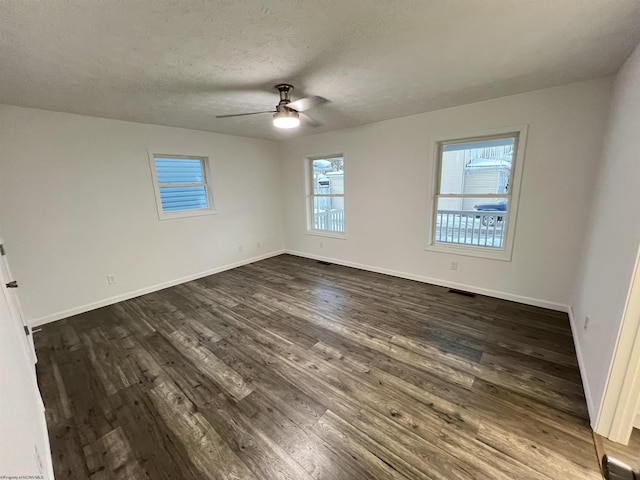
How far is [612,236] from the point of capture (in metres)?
1.74

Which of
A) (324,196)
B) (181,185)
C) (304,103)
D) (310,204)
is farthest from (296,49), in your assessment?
(310,204)

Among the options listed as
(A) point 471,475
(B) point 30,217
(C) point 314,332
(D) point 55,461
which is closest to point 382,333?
(C) point 314,332

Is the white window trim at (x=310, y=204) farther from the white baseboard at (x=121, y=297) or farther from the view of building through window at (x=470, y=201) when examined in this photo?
the view of building through window at (x=470, y=201)

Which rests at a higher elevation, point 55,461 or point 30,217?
point 30,217

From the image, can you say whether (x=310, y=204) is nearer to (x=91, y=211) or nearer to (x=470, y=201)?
(x=470, y=201)

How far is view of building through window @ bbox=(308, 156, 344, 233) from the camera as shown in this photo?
17.3 ft

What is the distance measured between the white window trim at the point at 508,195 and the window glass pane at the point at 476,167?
5.6 inches

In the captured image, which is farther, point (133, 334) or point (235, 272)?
point (235, 272)

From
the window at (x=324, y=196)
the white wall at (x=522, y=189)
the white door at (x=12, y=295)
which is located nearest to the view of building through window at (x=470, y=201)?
the white wall at (x=522, y=189)

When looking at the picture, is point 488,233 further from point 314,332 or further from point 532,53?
point 314,332

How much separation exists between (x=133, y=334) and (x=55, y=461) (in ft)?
4.59

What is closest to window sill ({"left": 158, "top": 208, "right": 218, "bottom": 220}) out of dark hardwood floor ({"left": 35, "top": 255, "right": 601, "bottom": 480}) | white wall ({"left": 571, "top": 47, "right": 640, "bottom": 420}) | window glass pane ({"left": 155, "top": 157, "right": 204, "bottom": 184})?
window glass pane ({"left": 155, "top": 157, "right": 204, "bottom": 184})

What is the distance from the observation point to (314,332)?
8.76 ft

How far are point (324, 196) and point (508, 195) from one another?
304 centimetres
